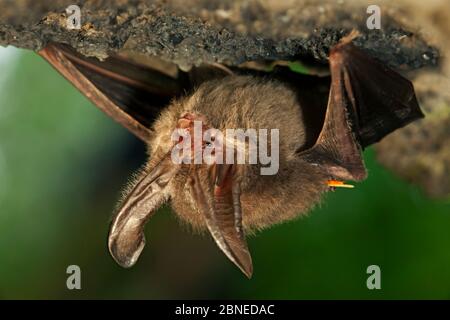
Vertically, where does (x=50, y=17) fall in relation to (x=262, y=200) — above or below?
above

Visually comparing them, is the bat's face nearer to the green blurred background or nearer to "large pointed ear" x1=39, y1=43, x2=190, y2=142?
"large pointed ear" x1=39, y1=43, x2=190, y2=142

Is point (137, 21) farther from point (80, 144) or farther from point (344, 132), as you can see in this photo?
point (80, 144)

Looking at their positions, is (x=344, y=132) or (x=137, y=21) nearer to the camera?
(x=137, y=21)

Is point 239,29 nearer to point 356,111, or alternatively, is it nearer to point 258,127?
point 258,127

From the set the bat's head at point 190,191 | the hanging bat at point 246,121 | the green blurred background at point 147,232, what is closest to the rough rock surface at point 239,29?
the hanging bat at point 246,121

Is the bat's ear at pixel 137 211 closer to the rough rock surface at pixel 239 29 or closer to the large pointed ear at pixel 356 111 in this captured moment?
the rough rock surface at pixel 239 29
